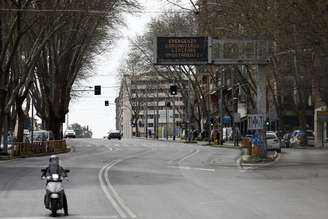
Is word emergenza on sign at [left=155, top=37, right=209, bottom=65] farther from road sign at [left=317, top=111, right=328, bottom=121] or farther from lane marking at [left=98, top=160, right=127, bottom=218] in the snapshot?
road sign at [left=317, top=111, right=328, bottom=121]

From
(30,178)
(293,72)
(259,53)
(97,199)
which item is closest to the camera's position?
(97,199)

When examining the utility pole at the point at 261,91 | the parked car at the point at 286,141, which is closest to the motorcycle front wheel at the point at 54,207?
the utility pole at the point at 261,91

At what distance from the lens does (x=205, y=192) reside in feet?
74.4

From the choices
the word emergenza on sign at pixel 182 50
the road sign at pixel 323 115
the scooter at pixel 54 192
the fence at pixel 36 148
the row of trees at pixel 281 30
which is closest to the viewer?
the scooter at pixel 54 192

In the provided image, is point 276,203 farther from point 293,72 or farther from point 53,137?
point 53,137

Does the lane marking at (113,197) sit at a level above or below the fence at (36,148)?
below

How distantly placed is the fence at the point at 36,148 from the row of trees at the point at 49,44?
1.79 m

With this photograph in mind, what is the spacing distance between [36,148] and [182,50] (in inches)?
677

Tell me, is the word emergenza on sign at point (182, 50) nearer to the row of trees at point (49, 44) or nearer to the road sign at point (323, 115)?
the row of trees at point (49, 44)

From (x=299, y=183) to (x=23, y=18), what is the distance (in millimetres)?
24427

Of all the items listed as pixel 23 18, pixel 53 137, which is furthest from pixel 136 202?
pixel 53 137

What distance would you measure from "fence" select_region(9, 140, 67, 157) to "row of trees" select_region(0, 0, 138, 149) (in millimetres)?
1791

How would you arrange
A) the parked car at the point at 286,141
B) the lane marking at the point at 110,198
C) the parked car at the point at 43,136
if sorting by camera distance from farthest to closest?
the parked car at the point at 286,141 < the parked car at the point at 43,136 < the lane marking at the point at 110,198

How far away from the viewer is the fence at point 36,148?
51.3 meters
